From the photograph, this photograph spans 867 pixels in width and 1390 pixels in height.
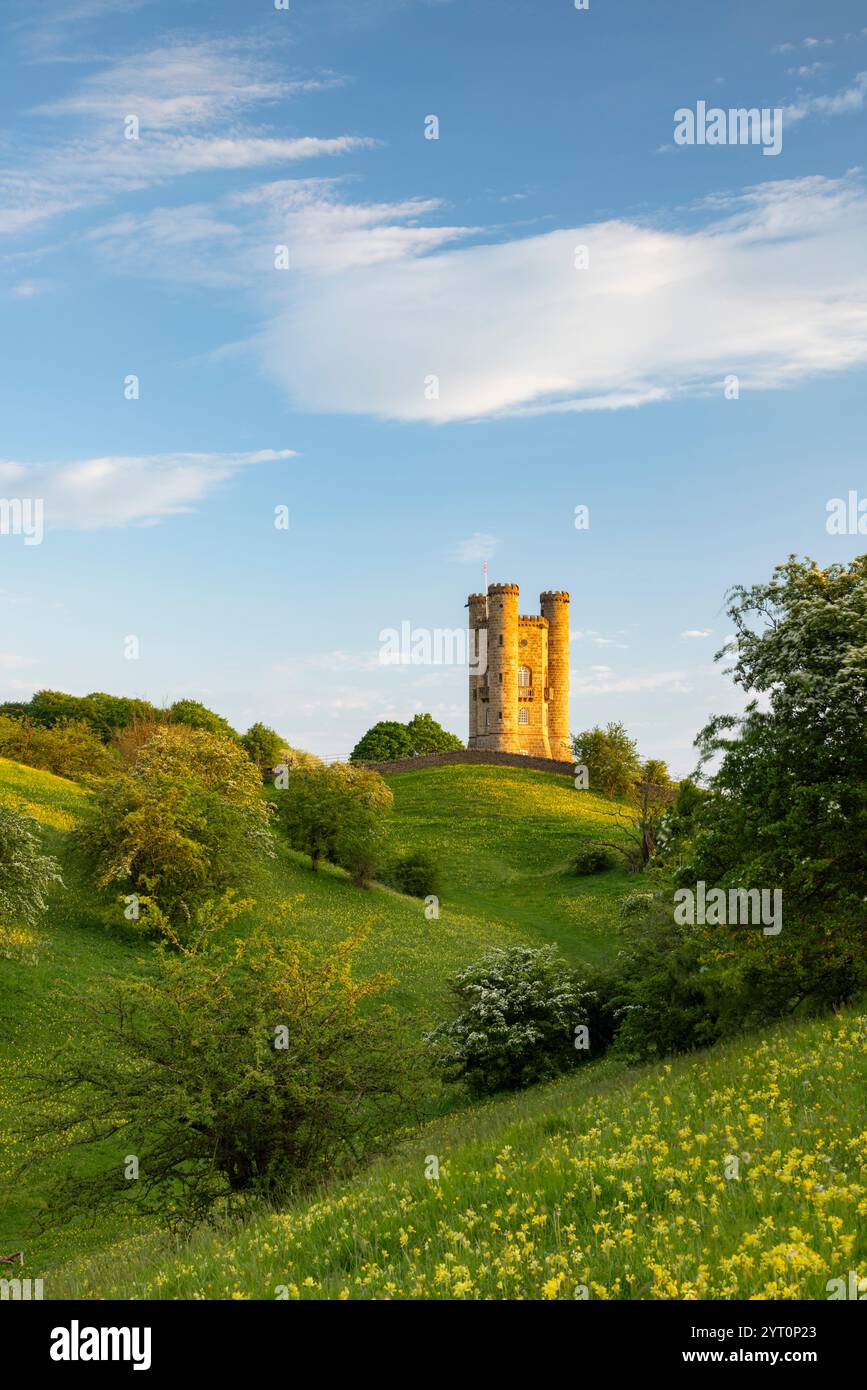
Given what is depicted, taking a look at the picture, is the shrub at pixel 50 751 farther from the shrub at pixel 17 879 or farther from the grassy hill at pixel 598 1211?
the grassy hill at pixel 598 1211

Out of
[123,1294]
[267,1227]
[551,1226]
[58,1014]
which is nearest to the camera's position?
[551,1226]

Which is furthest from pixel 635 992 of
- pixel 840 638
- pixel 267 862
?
pixel 267 862

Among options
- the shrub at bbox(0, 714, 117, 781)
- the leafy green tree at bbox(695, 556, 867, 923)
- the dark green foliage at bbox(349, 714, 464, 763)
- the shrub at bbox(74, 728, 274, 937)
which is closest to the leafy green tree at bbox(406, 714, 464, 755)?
the dark green foliage at bbox(349, 714, 464, 763)

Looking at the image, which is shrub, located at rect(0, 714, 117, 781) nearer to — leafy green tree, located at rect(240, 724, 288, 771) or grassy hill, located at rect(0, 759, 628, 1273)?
grassy hill, located at rect(0, 759, 628, 1273)

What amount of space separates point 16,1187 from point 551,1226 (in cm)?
1921

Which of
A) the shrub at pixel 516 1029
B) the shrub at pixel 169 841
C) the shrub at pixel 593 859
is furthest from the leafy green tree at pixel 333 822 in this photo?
the shrub at pixel 516 1029

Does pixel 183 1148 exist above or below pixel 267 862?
below

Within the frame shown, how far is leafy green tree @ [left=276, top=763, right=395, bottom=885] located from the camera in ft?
204

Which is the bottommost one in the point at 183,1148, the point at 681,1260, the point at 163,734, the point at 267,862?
the point at 183,1148

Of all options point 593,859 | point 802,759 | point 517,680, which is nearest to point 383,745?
point 517,680

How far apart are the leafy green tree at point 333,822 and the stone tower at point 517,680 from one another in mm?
58437

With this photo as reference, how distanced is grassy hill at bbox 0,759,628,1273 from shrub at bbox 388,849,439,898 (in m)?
1.35

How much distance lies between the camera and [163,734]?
64875 mm
